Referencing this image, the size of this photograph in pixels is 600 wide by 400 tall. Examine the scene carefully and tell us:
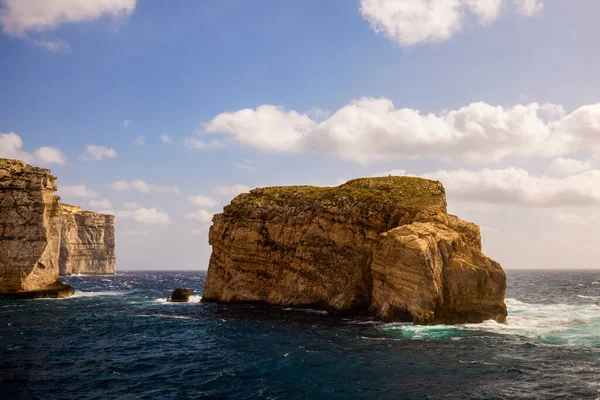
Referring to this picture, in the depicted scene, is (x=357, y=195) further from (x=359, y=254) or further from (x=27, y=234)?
(x=27, y=234)

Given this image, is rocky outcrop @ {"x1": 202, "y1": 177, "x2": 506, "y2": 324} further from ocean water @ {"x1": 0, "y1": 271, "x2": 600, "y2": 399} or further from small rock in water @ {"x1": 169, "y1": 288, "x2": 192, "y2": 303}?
small rock in water @ {"x1": 169, "y1": 288, "x2": 192, "y2": 303}

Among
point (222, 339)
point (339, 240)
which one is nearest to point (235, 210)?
point (339, 240)

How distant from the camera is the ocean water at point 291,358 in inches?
1096

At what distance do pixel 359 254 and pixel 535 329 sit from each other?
917 inches

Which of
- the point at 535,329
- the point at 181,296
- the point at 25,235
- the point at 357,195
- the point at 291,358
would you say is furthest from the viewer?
the point at 181,296

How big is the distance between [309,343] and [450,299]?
19415mm

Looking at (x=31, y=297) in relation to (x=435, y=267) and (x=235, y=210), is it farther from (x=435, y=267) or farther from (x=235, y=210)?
(x=435, y=267)

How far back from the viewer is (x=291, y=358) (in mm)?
35438

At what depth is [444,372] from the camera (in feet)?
103

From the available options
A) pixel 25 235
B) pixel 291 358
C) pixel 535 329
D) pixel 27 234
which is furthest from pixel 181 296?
pixel 535 329

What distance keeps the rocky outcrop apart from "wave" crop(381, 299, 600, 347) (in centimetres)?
237

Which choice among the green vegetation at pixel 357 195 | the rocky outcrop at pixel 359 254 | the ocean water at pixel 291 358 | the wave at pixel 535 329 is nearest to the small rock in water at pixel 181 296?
the rocky outcrop at pixel 359 254

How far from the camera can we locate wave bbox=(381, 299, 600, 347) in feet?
140

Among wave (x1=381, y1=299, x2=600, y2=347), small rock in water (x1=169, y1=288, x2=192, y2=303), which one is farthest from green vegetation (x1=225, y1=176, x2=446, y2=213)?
wave (x1=381, y1=299, x2=600, y2=347)
